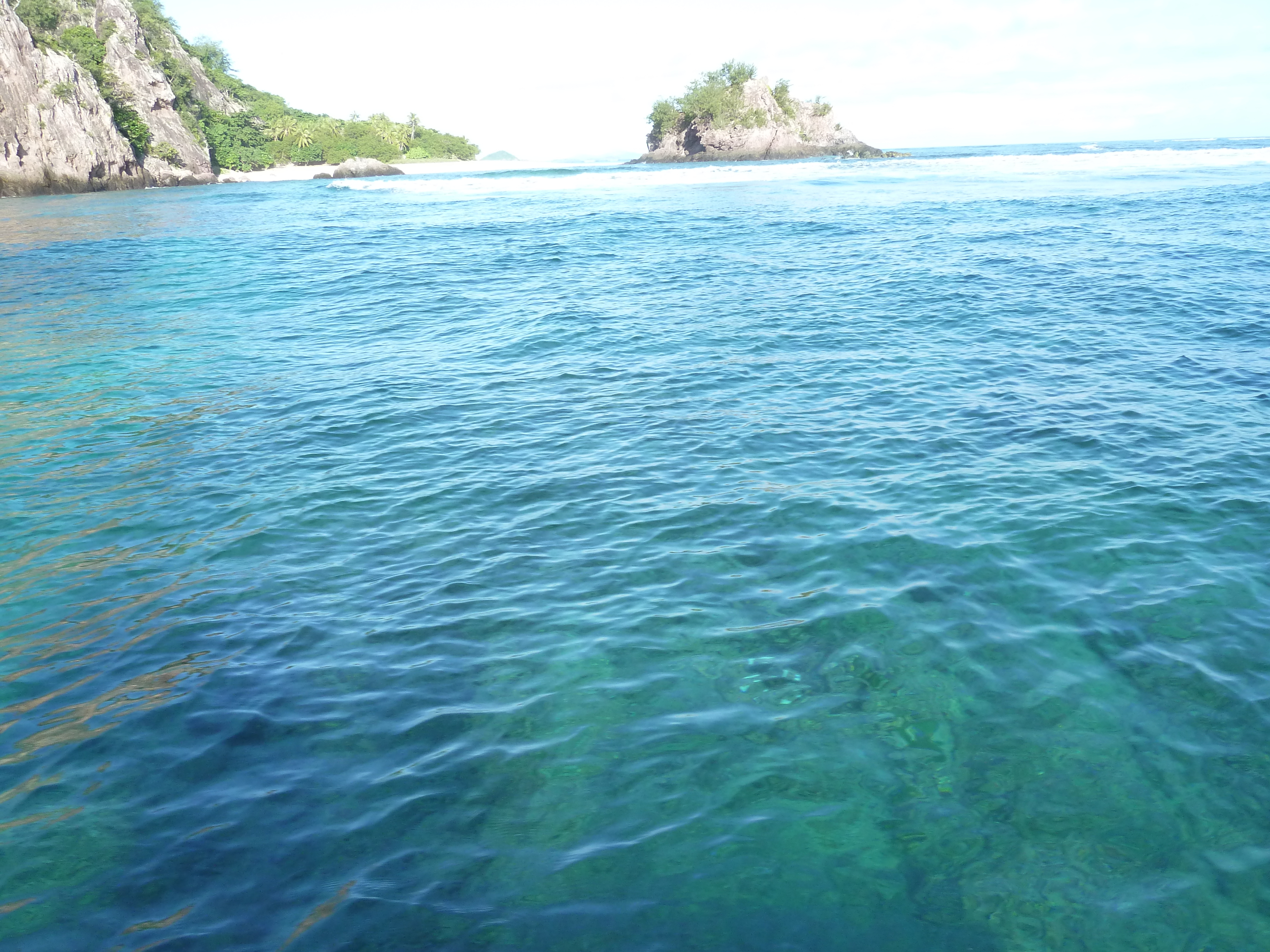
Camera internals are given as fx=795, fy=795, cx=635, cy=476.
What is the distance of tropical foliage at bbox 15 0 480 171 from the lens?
95.8 m

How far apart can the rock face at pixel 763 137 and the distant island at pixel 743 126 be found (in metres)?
0.11

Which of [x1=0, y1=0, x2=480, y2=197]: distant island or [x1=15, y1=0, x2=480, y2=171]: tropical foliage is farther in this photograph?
[x1=15, y1=0, x2=480, y2=171]: tropical foliage

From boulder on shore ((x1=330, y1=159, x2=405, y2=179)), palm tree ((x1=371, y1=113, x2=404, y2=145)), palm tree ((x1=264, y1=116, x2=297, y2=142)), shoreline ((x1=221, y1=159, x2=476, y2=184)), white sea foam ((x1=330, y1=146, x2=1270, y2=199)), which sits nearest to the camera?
white sea foam ((x1=330, y1=146, x2=1270, y2=199))

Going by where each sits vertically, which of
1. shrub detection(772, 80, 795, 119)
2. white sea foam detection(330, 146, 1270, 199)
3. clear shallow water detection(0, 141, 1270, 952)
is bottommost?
clear shallow water detection(0, 141, 1270, 952)

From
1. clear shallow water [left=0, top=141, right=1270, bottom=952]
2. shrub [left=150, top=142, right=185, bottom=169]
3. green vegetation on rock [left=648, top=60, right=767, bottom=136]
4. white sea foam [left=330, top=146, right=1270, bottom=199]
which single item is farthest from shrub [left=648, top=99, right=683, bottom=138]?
clear shallow water [left=0, top=141, right=1270, bottom=952]

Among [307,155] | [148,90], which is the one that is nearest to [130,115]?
[148,90]

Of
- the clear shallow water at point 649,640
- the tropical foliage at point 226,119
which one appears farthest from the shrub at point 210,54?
the clear shallow water at point 649,640

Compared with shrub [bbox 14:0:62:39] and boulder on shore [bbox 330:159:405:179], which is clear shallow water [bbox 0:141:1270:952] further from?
shrub [bbox 14:0:62:39]

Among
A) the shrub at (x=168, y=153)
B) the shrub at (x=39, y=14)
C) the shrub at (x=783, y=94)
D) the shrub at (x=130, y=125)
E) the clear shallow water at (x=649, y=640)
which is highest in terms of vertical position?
the shrub at (x=39, y=14)

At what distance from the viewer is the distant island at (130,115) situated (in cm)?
7825

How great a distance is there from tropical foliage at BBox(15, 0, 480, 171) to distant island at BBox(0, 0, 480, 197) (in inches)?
8.6

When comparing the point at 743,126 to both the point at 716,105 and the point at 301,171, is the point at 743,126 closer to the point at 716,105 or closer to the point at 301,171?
the point at 716,105

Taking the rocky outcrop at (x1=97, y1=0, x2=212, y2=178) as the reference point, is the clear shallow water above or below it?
below

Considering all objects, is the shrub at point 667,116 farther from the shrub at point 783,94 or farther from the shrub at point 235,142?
the shrub at point 235,142
